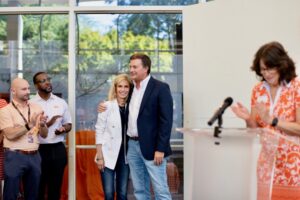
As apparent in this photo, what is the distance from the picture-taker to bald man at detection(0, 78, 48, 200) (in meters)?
3.96

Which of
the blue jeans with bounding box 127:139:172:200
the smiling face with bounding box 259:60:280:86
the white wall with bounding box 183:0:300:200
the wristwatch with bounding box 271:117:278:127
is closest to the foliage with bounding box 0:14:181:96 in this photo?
the white wall with bounding box 183:0:300:200

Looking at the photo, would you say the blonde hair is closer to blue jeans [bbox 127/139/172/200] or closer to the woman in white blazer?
the woman in white blazer

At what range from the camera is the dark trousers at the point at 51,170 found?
4.40 m

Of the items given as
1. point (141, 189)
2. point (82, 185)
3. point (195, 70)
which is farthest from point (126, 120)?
point (82, 185)

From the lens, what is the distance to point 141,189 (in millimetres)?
3867

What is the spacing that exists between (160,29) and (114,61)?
1.96 feet

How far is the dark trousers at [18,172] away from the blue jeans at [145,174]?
84 centimetres

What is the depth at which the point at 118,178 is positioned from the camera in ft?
13.4

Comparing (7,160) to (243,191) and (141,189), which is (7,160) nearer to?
(141,189)

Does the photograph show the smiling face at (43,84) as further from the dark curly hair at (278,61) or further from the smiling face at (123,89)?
the dark curly hair at (278,61)

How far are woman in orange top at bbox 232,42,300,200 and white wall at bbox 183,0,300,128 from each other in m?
1.82

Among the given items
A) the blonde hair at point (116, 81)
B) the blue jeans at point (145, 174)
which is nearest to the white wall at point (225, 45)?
the blue jeans at point (145, 174)

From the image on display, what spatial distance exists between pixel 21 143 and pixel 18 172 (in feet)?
0.79

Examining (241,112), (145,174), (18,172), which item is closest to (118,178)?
(145,174)
